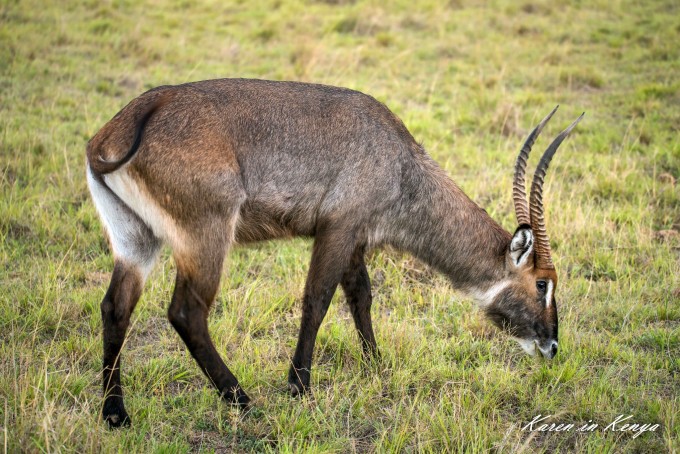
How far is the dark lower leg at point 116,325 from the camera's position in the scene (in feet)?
10.7

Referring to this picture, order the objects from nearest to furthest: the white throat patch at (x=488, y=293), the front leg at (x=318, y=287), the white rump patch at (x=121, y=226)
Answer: the white rump patch at (x=121, y=226), the front leg at (x=318, y=287), the white throat patch at (x=488, y=293)

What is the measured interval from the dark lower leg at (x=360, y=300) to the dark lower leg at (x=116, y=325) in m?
1.20

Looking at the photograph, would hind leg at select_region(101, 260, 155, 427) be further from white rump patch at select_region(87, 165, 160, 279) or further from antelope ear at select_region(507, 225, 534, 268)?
antelope ear at select_region(507, 225, 534, 268)

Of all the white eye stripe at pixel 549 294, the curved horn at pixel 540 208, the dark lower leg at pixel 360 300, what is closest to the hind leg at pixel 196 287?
the dark lower leg at pixel 360 300

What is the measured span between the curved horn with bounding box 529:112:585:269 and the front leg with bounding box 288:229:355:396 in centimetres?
99

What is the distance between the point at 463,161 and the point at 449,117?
3.92ft

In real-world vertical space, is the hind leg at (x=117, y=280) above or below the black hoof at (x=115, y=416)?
above

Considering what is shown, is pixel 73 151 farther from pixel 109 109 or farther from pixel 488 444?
pixel 488 444

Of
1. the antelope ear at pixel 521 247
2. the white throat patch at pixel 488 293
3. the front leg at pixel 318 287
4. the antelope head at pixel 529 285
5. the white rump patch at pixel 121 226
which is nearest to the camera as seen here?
the white rump patch at pixel 121 226

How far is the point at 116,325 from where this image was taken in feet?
10.7

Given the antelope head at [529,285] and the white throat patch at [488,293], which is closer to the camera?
the antelope head at [529,285]

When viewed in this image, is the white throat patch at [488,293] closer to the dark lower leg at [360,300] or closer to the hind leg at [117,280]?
the dark lower leg at [360,300]

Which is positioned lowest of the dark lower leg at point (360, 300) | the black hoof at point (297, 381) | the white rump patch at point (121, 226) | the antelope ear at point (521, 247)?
the black hoof at point (297, 381)

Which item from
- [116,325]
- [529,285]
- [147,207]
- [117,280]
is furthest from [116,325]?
[529,285]
